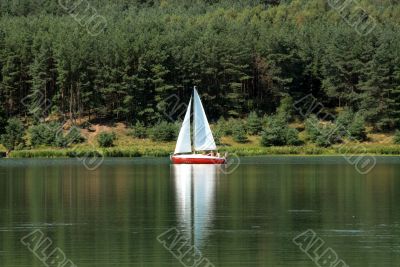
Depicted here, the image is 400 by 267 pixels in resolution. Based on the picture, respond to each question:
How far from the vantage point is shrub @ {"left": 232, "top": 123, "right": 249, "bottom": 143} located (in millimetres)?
106250

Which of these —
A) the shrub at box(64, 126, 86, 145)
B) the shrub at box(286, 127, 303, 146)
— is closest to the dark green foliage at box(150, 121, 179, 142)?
the shrub at box(64, 126, 86, 145)

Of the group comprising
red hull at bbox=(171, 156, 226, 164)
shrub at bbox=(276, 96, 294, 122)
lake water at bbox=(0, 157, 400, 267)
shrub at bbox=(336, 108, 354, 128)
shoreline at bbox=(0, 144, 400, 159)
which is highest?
shrub at bbox=(276, 96, 294, 122)

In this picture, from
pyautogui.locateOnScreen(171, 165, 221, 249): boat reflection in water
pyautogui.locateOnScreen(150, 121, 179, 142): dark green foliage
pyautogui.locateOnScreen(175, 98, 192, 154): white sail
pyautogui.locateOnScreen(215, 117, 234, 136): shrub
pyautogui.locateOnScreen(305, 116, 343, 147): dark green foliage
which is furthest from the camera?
pyautogui.locateOnScreen(215, 117, 234, 136): shrub

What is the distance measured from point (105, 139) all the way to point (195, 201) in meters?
58.6

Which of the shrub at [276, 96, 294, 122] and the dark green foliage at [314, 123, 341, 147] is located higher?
the shrub at [276, 96, 294, 122]

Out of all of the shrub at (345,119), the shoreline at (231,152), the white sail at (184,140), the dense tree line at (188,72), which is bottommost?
the shoreline at (231,152)

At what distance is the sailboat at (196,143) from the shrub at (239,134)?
15214mm

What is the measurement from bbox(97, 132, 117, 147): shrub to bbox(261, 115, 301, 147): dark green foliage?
50.3 feet

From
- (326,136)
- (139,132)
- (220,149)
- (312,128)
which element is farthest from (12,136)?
(326,136)

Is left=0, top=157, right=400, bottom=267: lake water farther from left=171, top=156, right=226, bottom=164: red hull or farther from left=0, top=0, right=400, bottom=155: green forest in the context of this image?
left=0, top=0, right=400, bottom=155: green forest

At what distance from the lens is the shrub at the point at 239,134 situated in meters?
106

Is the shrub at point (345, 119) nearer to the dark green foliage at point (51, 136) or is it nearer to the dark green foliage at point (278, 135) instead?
the dark green foliage at point (278, 135)

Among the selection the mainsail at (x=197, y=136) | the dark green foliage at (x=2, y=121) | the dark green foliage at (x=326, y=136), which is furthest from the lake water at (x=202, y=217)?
the dark green foliage at (x=2, y=121)

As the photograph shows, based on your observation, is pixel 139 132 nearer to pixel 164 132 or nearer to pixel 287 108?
pixel 164 132
